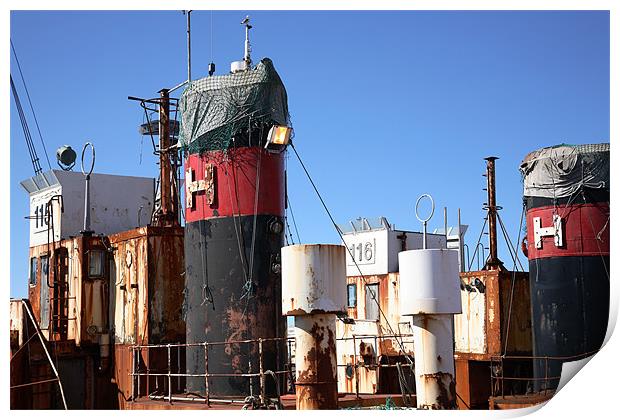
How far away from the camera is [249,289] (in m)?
16.8

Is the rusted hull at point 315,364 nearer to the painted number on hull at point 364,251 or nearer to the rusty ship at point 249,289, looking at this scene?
the rusty ship at point 249,289

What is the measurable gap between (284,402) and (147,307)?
20.4 ft

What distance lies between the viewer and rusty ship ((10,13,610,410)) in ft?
48.6

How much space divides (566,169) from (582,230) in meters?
1.37

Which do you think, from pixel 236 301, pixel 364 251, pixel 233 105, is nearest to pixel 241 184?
pixel 233 105

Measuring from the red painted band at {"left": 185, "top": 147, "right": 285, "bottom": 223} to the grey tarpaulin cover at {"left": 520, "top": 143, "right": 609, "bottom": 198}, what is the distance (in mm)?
6390

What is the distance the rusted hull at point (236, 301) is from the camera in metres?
16.8

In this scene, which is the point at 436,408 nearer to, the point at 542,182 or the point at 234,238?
the point at 234,238

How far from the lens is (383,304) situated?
29125 millimetres

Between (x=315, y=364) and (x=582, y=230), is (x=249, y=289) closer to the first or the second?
(x=315, y=364)

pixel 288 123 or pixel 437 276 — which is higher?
pixel 288 123

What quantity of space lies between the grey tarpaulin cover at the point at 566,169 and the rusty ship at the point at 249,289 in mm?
31

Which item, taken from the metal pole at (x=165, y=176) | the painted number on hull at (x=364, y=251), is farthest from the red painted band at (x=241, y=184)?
the painted number on hull at (x=364, y=251)

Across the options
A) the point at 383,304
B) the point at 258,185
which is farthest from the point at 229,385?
the point at 383,304
